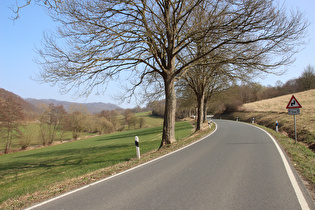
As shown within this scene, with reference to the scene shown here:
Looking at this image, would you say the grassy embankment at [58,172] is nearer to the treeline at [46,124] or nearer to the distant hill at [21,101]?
the treeline at [46,124]

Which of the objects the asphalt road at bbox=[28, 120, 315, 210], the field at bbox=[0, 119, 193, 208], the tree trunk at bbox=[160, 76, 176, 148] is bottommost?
the field at bbox=[0, 119, 193, 208]

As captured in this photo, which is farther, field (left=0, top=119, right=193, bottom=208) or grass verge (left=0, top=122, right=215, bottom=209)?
field (left=0, top=119, right=193, bottom=208)

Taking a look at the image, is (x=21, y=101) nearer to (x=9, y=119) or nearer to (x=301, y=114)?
(x=9, y=119)

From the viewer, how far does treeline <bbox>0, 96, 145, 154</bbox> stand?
30094 mm

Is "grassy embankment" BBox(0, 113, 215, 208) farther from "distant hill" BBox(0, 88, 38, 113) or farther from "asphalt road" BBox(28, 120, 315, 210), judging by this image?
"distant hill" BBox(0, 88, 38, 113)

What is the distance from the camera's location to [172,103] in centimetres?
1097

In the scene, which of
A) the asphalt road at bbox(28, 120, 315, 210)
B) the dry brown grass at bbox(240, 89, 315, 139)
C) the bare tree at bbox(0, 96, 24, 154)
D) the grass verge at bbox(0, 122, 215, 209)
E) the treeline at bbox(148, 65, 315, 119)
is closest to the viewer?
the asphalt road at bbox(28, 120, 315, 210)

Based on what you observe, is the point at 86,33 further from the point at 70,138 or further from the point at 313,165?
the point at 70,138

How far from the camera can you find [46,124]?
3800 cm

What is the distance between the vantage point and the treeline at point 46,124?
30.1 m

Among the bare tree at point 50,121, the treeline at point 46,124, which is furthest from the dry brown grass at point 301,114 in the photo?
the bare tree at point 50,121

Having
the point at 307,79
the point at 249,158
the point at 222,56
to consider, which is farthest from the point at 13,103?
the point at 307,79

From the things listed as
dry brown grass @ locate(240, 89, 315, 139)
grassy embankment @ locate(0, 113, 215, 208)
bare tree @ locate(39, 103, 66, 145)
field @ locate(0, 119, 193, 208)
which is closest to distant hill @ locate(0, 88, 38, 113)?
bare tree @ locate(39, 103, 66, 145)

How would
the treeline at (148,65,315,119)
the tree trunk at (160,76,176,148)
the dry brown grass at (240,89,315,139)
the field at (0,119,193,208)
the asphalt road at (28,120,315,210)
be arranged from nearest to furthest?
the asphalt road at (28,120,315,210)
the field at (0,119,193,208)
the tree trunk at (160,76,176,148)
the dry brown grass at (240,89,315,139)
the treeline at (148,65,315,119)
